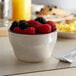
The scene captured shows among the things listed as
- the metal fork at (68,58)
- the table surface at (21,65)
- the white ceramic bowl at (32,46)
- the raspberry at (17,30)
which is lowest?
the table surface at (21,65)

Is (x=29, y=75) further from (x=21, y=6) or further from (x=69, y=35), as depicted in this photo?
(x=21, y=6)

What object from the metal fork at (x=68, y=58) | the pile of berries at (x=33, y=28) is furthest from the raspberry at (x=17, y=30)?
the metal fork at (x=68, y=58)

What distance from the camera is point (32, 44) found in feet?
2.21

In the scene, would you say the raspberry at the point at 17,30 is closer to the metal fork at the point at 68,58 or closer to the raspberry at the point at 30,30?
the raspberry at the point at 30,30

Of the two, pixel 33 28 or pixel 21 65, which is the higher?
pixel 33 28

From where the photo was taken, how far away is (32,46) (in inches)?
26.7

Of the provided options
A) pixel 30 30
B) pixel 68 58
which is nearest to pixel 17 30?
pixel 30 30

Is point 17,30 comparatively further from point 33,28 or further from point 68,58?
point 68,58

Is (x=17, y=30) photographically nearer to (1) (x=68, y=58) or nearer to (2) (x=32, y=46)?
(2) (x=32, y=46)

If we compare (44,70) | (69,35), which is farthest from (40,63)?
(69,35)

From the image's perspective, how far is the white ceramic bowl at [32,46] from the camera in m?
0.67

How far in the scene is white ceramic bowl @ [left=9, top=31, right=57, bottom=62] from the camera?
672 mm

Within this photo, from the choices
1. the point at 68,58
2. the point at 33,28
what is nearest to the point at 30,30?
the point at 33,28

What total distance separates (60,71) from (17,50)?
5.2 inches
